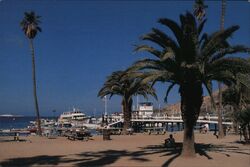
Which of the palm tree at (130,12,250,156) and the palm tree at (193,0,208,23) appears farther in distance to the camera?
the palm tree at (193,0,208,23)

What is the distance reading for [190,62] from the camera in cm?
1895

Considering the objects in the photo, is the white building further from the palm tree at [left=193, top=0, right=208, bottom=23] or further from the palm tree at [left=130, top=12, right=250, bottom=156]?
the palm tree at [left=130, top=12, right=250, bottom=156]

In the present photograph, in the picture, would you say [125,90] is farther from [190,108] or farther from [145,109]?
[145,109]

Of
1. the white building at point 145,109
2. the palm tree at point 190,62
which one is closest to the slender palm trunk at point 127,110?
the palm tree at point 190,62

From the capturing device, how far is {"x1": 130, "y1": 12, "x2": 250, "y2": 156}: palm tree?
1886 centimetres

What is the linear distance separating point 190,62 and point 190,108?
251 cm

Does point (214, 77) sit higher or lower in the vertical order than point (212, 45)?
lower

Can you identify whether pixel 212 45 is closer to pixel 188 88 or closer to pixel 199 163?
pixel 188 88

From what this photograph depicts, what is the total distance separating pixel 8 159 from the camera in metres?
18.4

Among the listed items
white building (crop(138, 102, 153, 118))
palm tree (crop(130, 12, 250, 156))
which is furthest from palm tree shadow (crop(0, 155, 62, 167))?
white building (crop(138, 102, 153, 118))

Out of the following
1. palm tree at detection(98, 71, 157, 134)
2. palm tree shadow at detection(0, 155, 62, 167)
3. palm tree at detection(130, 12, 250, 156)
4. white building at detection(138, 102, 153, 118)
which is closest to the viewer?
palm tree shadow at detection(0, 155, 62, 167)

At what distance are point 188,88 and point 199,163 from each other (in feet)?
13.0

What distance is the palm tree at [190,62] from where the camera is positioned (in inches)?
742

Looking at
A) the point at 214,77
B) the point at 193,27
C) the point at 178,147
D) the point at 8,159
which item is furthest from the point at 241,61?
the point at 8,159
